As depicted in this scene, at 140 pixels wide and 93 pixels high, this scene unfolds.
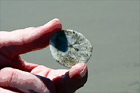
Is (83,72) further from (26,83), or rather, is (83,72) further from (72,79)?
(26,83)

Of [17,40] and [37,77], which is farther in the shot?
[17,40]

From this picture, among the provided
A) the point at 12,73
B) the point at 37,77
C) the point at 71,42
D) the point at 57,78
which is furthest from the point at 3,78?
the point at 71,42

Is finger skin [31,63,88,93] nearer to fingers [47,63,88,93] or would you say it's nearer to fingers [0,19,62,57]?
fingers [47,63,88,93]

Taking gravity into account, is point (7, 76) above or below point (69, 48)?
below

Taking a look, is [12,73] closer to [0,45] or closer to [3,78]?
[3,78]

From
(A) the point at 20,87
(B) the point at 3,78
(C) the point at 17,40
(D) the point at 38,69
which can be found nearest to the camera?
(A) the point at 20,87

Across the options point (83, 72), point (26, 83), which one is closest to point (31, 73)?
point (26, 83)

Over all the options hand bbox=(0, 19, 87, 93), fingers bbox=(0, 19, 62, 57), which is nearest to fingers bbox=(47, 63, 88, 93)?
hand bbox=(0, 19, 87, 93)

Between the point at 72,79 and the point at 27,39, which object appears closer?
the point at 72,79
